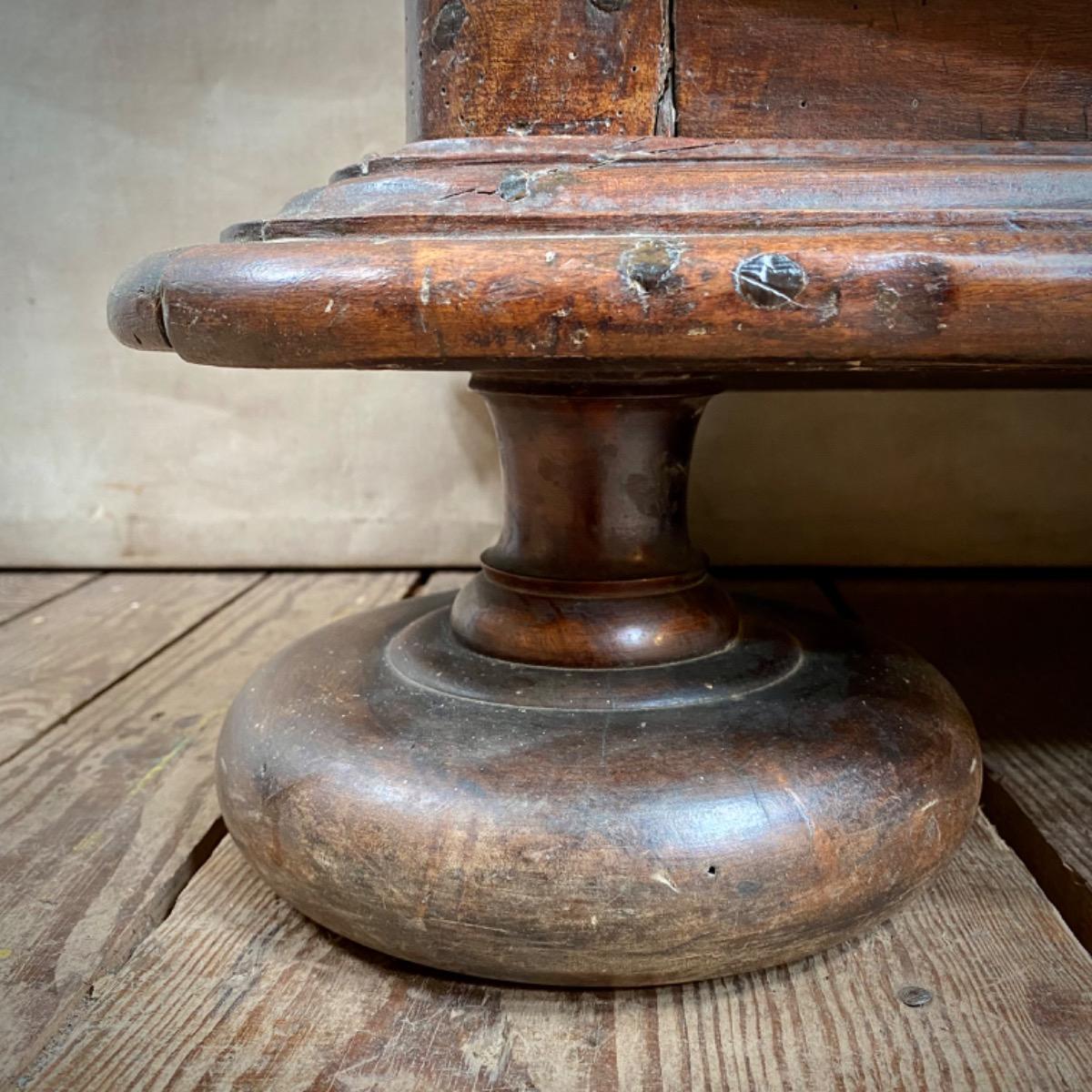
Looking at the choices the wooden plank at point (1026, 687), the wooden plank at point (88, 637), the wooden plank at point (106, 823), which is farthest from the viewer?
the wooden plank at point (88, 637)

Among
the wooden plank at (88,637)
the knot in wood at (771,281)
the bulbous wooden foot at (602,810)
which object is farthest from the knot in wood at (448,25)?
the wooden plank at (88,637)

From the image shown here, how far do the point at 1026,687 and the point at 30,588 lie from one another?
111cm

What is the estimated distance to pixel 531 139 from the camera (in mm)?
533

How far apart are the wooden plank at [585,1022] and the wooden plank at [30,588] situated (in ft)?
2.54

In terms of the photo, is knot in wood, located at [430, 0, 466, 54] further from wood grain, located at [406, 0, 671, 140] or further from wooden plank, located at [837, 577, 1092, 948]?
wooden plank, located at [837, 577, 1092, 948]

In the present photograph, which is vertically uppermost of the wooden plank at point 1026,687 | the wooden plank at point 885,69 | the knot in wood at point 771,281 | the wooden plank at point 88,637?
the wooden plank at point 885,69

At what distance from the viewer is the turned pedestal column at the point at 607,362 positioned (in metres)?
0.45

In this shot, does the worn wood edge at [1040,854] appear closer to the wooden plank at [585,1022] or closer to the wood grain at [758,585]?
the wooden plank at [585,1022]

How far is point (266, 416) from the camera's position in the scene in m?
1.37

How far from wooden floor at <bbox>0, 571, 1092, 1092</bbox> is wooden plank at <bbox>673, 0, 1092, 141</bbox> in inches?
16.1

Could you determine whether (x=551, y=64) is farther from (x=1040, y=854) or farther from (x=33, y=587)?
(x=33, y=587)

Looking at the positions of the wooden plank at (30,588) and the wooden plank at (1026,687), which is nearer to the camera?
the wooden plank at (1026,687)

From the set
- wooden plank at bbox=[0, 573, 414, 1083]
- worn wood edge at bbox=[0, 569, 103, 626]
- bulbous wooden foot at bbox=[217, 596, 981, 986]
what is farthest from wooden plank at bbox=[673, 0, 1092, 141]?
worn wood edge at bbox=[0, 569, 103, 626]

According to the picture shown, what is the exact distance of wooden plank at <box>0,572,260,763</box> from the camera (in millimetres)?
944
